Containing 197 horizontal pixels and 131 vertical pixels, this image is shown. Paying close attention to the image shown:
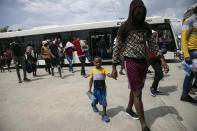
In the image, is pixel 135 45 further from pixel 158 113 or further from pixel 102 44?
pixel 102 44

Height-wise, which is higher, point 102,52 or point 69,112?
point 102,52

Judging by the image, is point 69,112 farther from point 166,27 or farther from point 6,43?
point 6,43

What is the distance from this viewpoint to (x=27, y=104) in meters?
4.21

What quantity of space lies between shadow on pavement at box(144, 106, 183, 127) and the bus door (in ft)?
26.5

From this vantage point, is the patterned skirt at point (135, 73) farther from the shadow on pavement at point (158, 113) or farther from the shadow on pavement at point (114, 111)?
the shadow on pavement at point (114, 111)

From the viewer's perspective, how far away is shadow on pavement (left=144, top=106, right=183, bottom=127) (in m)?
2.85

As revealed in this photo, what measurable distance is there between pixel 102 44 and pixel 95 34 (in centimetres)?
100

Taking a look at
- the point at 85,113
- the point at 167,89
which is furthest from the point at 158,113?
the point at 167,89

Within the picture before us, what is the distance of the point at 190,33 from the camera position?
301 centimetres

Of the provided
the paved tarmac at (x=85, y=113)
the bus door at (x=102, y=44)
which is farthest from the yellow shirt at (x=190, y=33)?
the bus door at (x=102, y=44)

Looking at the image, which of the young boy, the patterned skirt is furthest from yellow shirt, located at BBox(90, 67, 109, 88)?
the patterned skirt

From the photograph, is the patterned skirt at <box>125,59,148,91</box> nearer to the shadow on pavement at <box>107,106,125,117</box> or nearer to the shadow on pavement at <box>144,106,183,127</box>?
the shadow on pavement at <box>144,106,183,127</box>

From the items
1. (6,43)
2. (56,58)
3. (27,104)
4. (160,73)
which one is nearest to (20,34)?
(6,43)

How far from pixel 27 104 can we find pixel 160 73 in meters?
3.81
